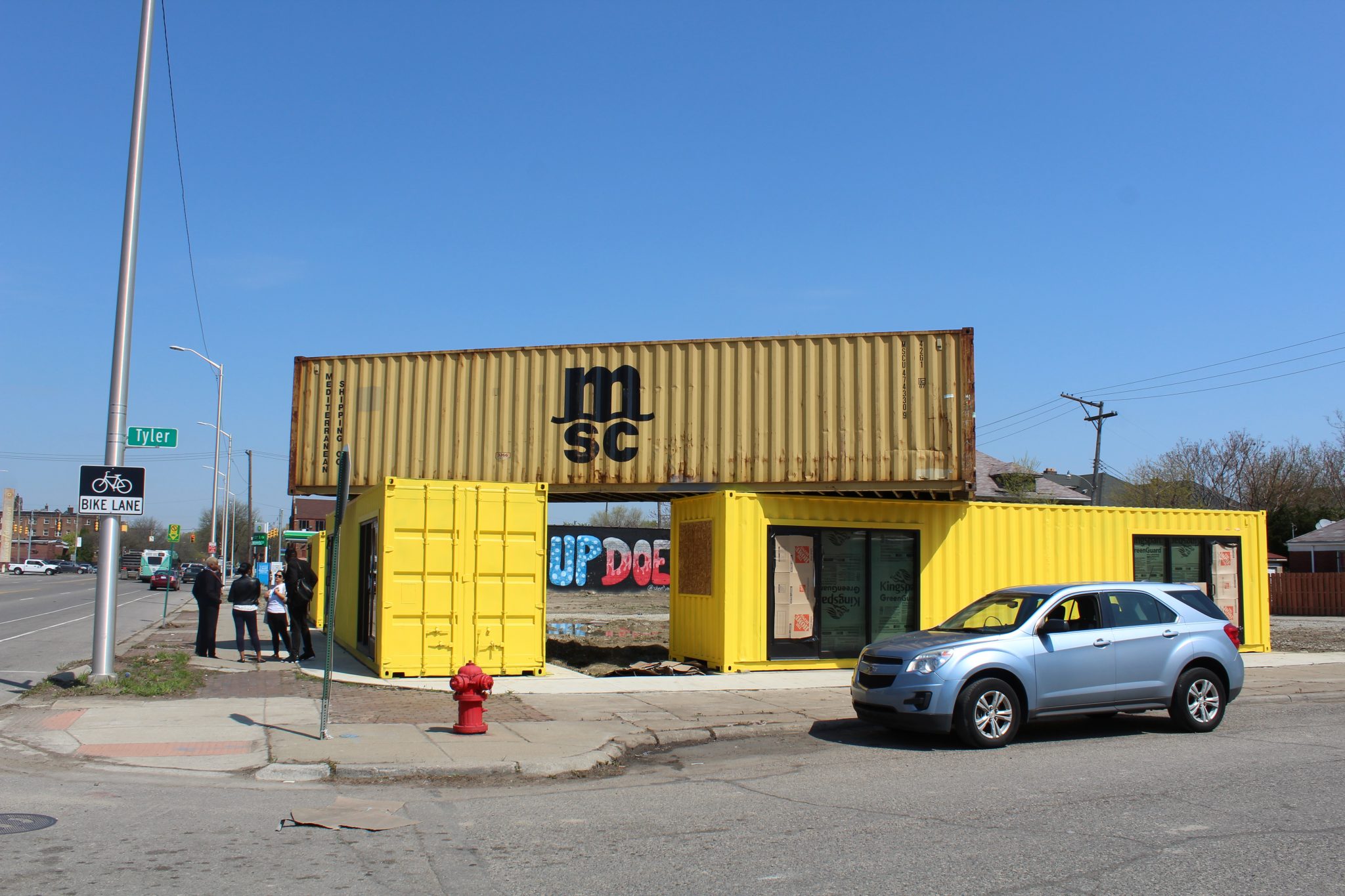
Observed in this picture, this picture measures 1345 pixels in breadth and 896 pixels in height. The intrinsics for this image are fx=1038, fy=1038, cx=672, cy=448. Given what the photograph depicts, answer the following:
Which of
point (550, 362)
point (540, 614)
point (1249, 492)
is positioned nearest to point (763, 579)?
point (540, 614)

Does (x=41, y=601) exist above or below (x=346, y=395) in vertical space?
below

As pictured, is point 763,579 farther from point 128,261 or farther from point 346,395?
point 128,261

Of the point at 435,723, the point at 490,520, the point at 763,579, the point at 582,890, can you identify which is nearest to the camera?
the point at 582,890

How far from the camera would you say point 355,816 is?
6.84 meters

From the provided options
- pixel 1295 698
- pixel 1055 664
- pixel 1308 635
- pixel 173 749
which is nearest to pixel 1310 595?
pixel 1308 635

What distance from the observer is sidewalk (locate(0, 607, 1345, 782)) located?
28.1ft

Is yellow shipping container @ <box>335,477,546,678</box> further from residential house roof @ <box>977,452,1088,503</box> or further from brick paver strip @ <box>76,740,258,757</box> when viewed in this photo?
residential house roof @ <box>977,452,1088,503</box>

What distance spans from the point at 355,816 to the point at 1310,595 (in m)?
42.8

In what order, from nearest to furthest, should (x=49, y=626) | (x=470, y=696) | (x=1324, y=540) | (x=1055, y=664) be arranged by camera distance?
(x=470, y=696) < (x=1055, y=664) < (x=49, y=626) < (x=1324, y=540)

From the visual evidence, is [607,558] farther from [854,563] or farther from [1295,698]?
[1295,698]

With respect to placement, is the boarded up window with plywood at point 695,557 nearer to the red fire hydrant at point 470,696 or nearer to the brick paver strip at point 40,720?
the red fire hydrant at point 470,696

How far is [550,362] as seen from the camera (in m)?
16.9

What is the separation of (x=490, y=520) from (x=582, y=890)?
9.16 metres

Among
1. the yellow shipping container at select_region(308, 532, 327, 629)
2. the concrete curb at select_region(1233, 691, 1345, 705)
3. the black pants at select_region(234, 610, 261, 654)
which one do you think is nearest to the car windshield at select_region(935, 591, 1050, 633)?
the concrete curb at select_region(1233, 691, 1345, 705)
